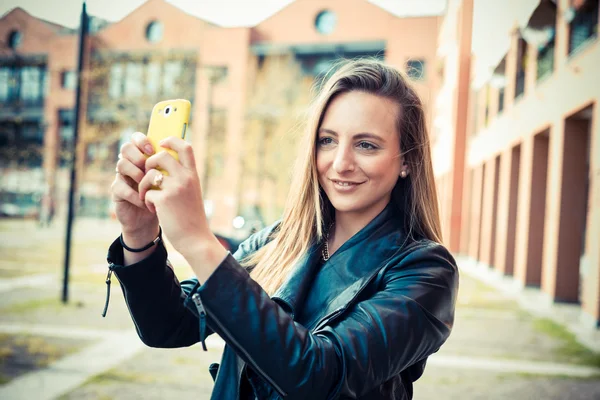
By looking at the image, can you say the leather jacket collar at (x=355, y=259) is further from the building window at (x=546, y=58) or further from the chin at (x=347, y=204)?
the building window at (x=546, y=58)

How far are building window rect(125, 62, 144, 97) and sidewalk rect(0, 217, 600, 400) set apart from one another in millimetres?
6801

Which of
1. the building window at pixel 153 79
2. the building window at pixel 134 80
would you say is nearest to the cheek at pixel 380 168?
the building window at pixel 134 80

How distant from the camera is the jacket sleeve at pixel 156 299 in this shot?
1163 mm

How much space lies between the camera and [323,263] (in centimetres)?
134

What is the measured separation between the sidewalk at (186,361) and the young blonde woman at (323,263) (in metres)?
1.44

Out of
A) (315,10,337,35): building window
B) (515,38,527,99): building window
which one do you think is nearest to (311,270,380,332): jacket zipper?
(315,10,337,35): building window

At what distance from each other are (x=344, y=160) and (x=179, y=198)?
502 millimetres

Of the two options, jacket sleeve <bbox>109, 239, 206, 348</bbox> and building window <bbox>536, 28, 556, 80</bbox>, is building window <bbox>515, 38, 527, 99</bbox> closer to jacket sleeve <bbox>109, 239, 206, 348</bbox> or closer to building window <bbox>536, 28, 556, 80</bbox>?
building window <bbox>536, 28, 556, 80</bbox>

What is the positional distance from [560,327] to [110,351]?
21.5 feet

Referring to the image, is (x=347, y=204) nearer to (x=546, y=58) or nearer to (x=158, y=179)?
(x=158, y=179)

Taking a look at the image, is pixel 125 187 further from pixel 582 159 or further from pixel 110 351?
pixel 582 159

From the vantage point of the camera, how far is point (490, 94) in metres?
16.0

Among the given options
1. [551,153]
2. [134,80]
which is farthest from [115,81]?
[551,153]

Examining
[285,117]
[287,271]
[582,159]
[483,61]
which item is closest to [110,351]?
[287,271]
